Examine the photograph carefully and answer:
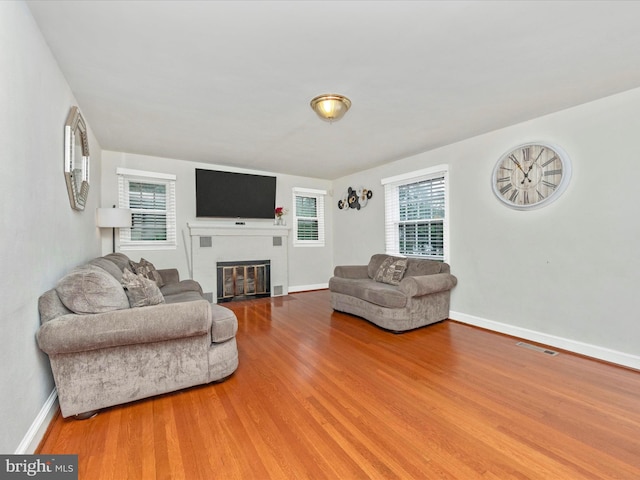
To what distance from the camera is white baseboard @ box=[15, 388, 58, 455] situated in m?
1.49

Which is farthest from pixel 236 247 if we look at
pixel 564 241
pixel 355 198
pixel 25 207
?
pixel 564 241

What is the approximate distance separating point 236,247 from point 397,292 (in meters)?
3.11

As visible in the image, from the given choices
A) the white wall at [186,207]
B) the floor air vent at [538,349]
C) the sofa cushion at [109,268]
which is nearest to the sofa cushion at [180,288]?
the sofa cushion at [109,268]

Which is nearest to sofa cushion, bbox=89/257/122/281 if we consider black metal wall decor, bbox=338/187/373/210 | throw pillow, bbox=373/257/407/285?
throw pillow, bbox=373/257/407/285

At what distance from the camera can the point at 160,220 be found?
4797 mm

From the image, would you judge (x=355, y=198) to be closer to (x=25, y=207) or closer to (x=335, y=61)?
(x=335, y=61)

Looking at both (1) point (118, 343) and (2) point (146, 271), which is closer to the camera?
(1) point (118, 343)

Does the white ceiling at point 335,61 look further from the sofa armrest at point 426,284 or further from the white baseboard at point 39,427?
the white baseboard at point 39,427

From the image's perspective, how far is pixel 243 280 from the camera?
17.7ft

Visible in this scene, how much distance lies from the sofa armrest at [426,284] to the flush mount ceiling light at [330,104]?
203 centimetres

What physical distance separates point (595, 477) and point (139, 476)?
2183 millimetres

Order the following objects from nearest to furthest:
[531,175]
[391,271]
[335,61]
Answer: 1. [335,61]
2. [531,175]
3. [391,271]

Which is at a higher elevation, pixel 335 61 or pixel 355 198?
pixel 335 61

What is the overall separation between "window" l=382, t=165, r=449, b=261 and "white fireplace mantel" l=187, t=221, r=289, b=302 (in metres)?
2.08
